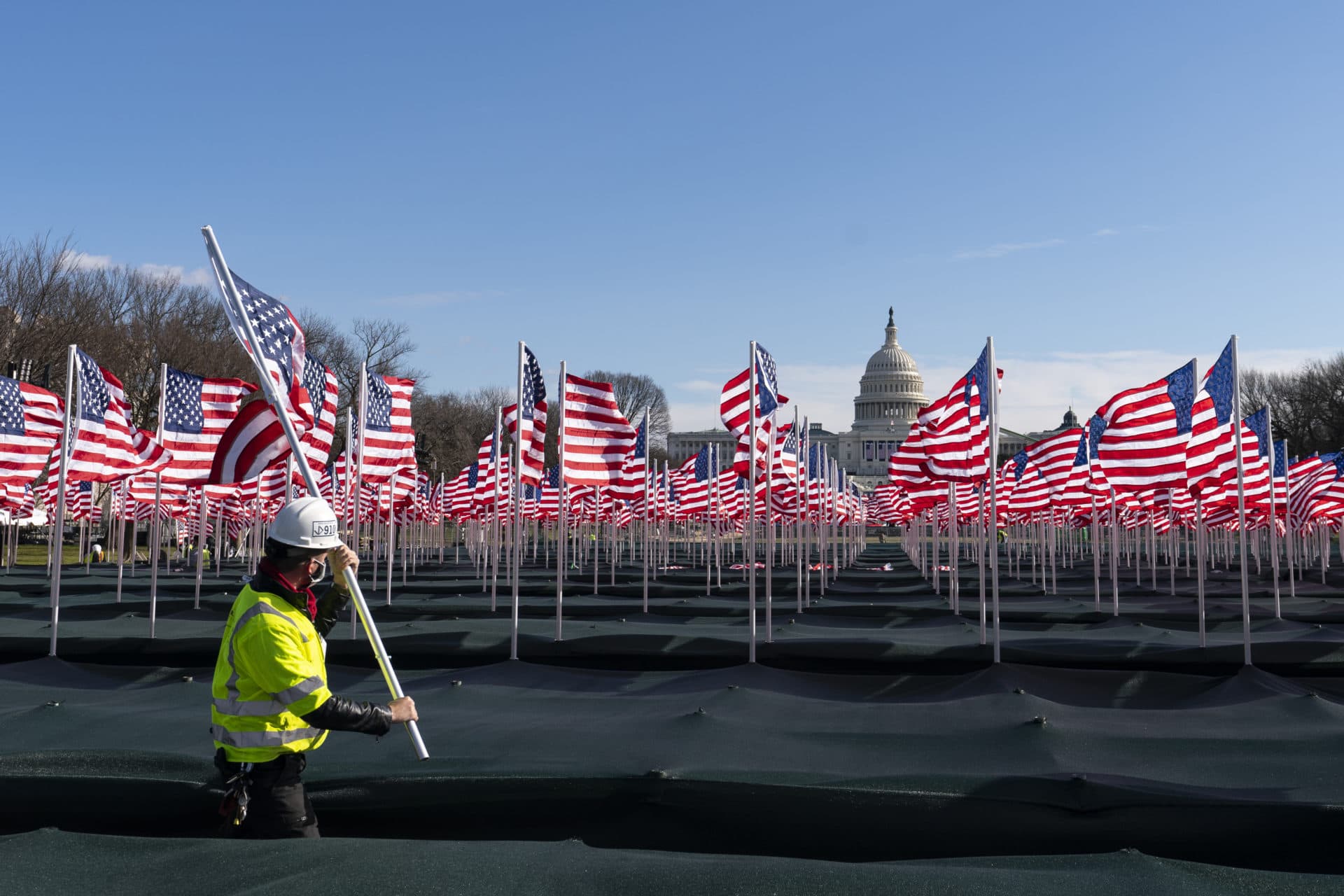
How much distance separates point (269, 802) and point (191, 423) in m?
11.3

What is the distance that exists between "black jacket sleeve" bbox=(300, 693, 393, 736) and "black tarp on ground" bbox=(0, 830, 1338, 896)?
47 centimetres

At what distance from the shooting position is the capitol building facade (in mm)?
162000

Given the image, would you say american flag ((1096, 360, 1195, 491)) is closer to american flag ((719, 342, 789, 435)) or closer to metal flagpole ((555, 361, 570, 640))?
american flag ((719, 342, 789, 435))

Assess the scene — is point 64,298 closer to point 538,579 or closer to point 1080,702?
point 538,579

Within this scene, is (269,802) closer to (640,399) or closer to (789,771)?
(789,771)

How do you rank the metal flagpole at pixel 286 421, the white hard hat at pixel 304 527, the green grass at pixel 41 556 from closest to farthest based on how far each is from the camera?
1. the white hard hat at pixel 304 527
2. the metal flagpole at pixel 286 421
3. the green grass at pixel 41 556

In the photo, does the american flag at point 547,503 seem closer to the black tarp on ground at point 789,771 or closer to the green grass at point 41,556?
the green grass at point 41,556

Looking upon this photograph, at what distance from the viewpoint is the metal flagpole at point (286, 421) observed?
538cm

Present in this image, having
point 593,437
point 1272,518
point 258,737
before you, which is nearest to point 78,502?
point 593,437

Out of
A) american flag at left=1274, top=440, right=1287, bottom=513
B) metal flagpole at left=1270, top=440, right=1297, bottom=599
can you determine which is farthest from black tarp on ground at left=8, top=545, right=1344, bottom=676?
american flag at left=1274, top=440, right=1287, bottom=513

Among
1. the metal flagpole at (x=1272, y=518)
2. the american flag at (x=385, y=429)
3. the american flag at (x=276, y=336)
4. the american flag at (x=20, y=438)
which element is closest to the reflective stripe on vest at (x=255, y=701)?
the american flag at (x=276, y=336)

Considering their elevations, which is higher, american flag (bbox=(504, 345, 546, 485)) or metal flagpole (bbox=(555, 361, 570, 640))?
american flag (bbox=(504, 345, 546, 485))

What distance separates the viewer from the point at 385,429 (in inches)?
640

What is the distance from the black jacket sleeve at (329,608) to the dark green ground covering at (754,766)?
1.11 meters
